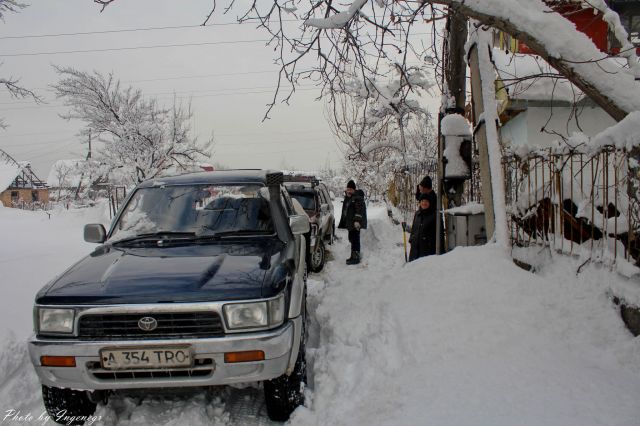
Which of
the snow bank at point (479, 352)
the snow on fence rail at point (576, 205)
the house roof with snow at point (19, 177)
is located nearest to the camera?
the snow bank at point (479, 352)

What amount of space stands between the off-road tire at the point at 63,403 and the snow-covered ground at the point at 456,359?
0.18 metres

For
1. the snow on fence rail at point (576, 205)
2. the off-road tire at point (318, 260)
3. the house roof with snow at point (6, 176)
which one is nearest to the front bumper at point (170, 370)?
the snow on fence rail at point (576, 205)

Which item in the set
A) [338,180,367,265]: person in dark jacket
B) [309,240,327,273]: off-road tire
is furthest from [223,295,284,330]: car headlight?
[338,180,367,265]: person in dark jacket

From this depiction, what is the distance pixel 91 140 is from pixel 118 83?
3.12m

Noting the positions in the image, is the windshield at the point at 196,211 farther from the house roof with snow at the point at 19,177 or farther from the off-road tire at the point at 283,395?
the house roof with snow at the point at 19,177

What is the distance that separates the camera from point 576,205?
4.15 metres

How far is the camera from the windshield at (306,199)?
8.97m

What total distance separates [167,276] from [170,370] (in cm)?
59

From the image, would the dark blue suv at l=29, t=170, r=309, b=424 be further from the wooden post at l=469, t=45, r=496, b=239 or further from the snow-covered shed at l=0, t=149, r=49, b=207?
the snow-covered shed at l=0, t=149, r=49, b=207

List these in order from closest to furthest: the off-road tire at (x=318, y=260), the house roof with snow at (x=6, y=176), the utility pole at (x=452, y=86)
A: 1. the utility pole at (x=452, y=86)
2. the off-road tire at (x=318, y=260)
3. the house roof with snow at (x=6, y=176)

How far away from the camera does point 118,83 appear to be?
20.0 meters

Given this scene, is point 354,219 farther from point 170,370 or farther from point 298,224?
point 170,370

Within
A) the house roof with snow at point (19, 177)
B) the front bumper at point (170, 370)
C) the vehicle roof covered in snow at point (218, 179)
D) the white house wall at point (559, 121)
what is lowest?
the front bumper at point (170, 370)

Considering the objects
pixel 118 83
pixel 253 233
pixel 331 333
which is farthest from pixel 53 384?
pixel 118 83
